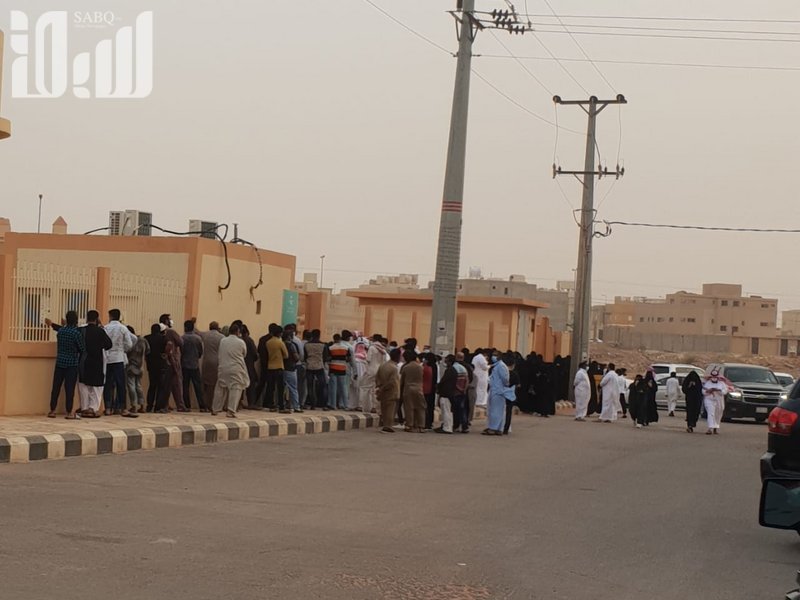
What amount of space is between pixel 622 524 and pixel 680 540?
32.9 inches

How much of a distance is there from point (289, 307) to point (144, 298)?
679 cm

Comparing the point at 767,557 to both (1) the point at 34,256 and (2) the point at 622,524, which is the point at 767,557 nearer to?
(2) the point at 622,524

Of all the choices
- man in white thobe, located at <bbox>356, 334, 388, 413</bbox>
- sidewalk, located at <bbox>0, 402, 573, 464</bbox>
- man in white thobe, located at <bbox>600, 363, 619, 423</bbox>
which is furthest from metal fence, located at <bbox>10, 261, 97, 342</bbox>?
man in white thobe, located at <bbox>600, 363, 619, 423</bbox>

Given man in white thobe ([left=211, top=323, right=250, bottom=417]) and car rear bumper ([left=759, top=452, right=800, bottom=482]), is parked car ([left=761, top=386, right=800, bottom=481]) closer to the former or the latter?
car rear bumper ([left=759, top=452, right=800, bottom=482])

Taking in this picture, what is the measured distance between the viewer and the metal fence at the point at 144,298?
62.1 ft

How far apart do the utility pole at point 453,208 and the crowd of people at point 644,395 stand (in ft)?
21.7

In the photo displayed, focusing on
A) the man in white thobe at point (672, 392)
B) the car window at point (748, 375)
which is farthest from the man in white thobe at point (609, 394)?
the man in white thobe at point (672, 392)

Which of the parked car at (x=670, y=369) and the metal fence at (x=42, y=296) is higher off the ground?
the metal fence at (x=42, y=296)

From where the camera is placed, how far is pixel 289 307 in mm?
26219

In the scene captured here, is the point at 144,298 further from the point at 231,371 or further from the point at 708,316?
the point at 708,316

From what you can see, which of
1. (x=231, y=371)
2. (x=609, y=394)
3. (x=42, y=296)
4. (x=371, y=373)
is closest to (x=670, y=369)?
(x=609, y=394)

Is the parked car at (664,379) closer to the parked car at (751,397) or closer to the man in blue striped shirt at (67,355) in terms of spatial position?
the parked car at (751,397)

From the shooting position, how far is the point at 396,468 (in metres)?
14.3

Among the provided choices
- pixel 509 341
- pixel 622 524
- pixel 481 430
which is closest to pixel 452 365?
pixel 481 430
